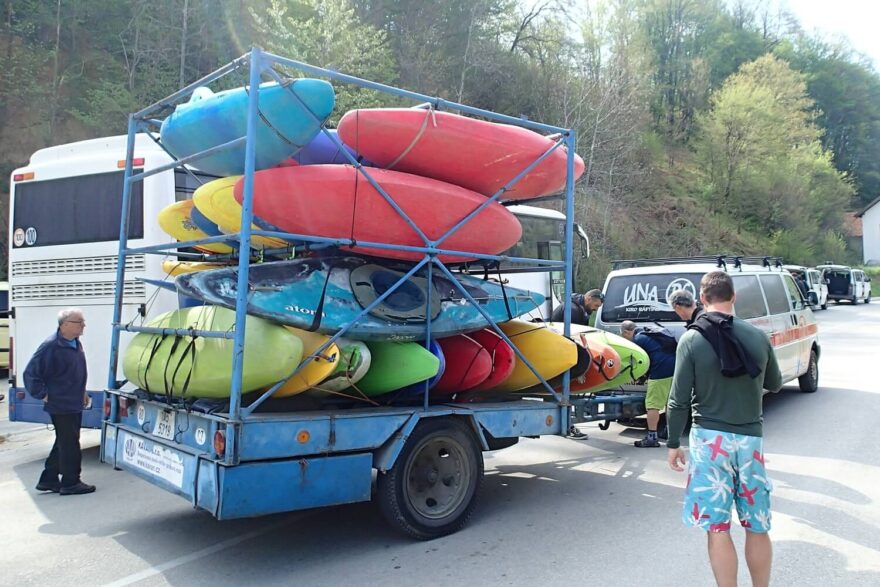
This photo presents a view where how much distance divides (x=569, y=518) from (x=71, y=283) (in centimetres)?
595

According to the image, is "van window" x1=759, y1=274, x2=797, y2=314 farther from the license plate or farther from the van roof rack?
the license plate

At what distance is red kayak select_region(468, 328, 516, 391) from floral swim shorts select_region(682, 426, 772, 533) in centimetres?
216

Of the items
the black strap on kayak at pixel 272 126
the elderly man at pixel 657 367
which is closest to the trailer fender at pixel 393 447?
the black strap on kayak at pixel 272 126

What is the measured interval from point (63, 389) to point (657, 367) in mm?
5771

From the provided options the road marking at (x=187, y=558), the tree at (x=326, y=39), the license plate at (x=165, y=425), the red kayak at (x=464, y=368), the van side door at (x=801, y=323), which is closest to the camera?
the road marking at (x=187, y=558)

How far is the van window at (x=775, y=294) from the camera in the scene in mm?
9445

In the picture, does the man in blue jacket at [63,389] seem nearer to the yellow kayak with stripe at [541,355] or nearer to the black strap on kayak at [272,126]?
the black strap on kayak at [272,126]

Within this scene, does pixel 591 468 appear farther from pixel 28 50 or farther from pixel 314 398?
pixel 28 50

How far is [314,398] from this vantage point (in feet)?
16.7

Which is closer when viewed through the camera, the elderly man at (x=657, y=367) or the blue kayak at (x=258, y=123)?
the blue kayak at (x=258, y=123)

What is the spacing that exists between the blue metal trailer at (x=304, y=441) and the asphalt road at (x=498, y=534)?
0.44 metres

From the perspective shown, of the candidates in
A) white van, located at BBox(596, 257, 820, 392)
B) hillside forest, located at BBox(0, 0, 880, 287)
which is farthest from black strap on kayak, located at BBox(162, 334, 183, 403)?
hillside forest, located at BBox(0, 0, 880, 287)

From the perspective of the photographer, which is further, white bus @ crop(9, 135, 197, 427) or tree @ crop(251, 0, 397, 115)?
tree @ crop(251, 0, 397, 115)

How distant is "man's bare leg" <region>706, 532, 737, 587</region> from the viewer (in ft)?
11.5
